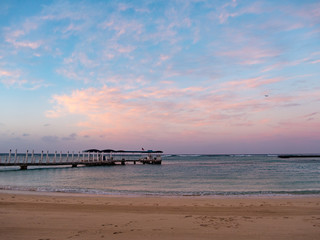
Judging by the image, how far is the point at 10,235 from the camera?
7.04 meters

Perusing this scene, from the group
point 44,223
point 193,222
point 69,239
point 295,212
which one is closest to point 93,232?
point 69,239

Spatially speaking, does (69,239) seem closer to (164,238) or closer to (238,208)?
(164,238)

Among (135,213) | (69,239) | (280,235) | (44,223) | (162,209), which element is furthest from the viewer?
(162,209)

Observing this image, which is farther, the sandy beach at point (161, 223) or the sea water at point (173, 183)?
the sea water at point (173, 183)

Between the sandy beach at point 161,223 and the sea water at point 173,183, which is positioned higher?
the sandy beach at point 161,223

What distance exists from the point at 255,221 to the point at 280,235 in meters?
1.80

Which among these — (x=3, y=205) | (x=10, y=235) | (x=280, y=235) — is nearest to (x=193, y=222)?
(x=280, y=235)

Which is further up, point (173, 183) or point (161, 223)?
point (161, 223)

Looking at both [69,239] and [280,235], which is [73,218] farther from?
[280,235]

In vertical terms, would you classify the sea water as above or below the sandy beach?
below

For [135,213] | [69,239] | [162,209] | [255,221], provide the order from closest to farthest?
[69,239], [255,221], [135,213], [162,209]

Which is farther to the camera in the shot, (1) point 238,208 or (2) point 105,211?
(1) point 238,208

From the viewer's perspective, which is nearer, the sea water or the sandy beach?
the sandy beach

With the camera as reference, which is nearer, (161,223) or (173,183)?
(161,223)
